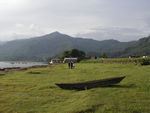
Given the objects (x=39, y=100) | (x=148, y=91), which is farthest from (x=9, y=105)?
(x=148, y=91)

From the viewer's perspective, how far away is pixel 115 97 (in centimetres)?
1283

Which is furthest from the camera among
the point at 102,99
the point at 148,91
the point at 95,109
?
the point at 148,91

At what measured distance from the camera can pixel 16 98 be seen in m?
13.9

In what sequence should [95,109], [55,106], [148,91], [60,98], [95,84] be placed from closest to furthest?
[95,109], [55,106], [60,98], [148,91], [95,84]

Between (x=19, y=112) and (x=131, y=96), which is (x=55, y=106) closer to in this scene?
(x=19, y=112)

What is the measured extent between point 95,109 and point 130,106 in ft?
7.48

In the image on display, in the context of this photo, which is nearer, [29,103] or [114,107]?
[114,107]

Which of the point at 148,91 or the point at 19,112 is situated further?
the point at 148,91

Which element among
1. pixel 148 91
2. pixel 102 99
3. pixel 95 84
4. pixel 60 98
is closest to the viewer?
pixel 102 99

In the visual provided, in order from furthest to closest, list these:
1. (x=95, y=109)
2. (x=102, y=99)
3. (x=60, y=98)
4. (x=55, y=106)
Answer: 1. (x=60, y=98)
2. (x=102, y=99)
3. (x=55, y=106)
4. (x=95, y=109)

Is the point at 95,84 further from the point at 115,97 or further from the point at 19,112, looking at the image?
the point at 19,112

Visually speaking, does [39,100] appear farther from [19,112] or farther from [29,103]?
[19,112]

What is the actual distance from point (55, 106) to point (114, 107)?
12.7 feet

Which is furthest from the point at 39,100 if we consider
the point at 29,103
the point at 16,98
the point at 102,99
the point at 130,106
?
the point at 130,106
